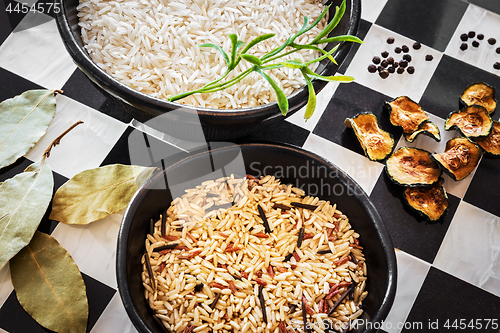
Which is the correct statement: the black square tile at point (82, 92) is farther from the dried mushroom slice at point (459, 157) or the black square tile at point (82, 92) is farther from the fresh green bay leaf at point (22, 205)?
the dried mushroom slice at point (459, 157)

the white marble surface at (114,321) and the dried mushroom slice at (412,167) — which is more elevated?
the dried mushroom slice at (412,167)

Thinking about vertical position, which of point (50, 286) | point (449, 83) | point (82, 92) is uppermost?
point (449, 83)

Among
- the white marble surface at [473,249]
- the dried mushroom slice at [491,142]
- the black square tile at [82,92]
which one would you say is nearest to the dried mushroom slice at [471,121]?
the dried mushroom slice at [491,142]

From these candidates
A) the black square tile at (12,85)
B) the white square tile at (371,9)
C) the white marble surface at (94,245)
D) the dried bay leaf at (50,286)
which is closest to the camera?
the dried bay leaf at (50,286)

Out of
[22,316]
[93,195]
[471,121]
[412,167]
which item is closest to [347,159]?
[412,167]

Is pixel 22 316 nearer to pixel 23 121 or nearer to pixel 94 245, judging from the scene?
pixel 94 245
